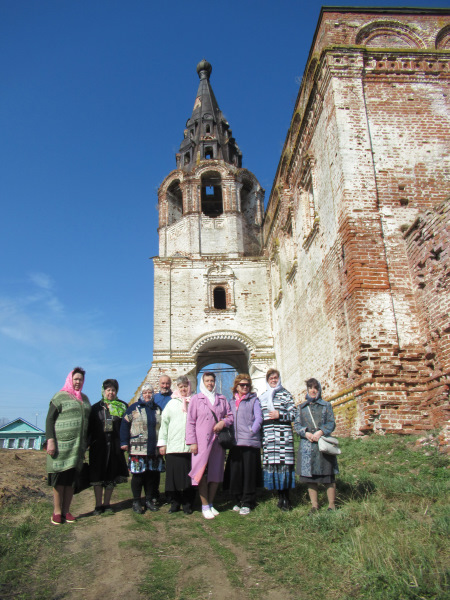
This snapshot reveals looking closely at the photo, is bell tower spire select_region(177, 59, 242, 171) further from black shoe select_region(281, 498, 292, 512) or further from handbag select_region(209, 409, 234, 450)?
black shoe select_region(281, 498, 292, 512)

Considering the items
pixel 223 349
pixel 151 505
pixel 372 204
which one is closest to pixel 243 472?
pixel 151 505

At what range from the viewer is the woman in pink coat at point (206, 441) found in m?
5.04

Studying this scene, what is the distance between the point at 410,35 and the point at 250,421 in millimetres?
10166

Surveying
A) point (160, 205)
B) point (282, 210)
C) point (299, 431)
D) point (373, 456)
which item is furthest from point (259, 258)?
point (299, 431)

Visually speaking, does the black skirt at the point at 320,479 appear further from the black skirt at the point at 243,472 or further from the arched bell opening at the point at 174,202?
the arched bell opening at the point at 174,202

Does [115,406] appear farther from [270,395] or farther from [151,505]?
[270,395]

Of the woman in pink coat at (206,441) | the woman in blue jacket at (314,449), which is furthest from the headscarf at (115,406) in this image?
the woman in blue jacket at (314,449)

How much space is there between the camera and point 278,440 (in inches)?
199

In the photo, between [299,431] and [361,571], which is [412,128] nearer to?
[299,431]

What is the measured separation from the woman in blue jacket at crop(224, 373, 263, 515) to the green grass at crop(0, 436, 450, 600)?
0.22 metres

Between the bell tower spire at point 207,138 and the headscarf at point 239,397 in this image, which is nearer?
the headscarf at point 239,397

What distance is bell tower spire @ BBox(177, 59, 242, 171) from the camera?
21781mm

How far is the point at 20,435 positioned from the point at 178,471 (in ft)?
61.2

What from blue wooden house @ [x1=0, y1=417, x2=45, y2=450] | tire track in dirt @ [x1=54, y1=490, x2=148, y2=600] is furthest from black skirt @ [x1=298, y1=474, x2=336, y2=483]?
blue wooden house @ [x1=0, y1=417, x2=45, y2=450]
